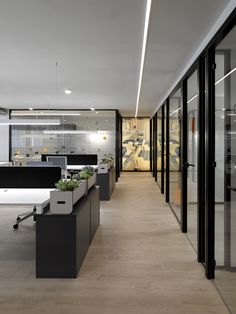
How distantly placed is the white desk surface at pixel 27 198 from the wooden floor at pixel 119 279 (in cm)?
78

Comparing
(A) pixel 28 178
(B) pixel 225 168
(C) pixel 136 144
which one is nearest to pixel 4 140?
(C) pixel 136 144

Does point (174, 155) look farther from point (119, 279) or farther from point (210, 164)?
point (119, 279)

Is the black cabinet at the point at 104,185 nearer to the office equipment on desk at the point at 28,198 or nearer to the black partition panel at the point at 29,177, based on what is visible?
the black partition panel at the point at 29,177

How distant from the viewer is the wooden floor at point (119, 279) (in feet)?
8.70

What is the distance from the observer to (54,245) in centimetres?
317

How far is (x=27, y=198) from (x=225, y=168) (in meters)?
2.35

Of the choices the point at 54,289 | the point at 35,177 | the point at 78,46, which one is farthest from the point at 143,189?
the point at 54,289

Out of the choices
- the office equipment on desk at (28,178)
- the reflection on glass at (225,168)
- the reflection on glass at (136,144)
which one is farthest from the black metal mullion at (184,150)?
the reflection on glass at (136,144)

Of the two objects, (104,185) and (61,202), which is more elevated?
(61,202)

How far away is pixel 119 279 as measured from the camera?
10.5 feet

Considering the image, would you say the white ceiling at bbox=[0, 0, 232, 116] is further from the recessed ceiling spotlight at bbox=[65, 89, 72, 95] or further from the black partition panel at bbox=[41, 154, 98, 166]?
the black partition panel at bbox=[41, 154, 98, 166]

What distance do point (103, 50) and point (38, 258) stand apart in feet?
9.62

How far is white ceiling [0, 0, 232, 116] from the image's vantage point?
2.89 meters

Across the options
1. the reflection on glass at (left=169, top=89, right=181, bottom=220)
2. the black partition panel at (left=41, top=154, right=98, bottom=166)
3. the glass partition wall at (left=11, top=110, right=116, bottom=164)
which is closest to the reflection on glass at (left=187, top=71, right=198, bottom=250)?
the reflection on glass at (left=169, top=89, right=181, bottom=220)
